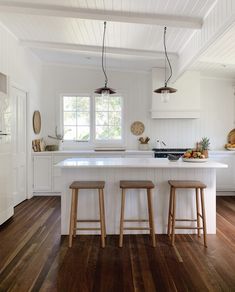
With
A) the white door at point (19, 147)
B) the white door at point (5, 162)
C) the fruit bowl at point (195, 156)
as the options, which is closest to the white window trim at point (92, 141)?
the white door at point (19, 147)

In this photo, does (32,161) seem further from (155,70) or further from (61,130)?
(155,70)

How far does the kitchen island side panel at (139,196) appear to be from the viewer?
320 centimetres

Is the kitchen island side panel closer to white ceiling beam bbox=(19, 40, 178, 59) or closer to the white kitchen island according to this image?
the white kitchen island

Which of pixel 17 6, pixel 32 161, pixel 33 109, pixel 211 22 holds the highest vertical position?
pixel 17 6

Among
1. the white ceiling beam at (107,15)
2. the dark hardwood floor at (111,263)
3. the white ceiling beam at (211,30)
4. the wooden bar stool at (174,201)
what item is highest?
the white ceiling beam at (107,15)

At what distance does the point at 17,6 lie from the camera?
303 centimetres

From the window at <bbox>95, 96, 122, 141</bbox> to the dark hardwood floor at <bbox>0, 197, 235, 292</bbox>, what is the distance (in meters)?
2.74

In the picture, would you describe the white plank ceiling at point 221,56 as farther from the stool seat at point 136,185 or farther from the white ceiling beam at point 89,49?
the stool seat at point 136,185

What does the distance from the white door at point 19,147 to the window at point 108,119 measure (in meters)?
1.66

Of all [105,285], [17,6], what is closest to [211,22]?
[17,6]

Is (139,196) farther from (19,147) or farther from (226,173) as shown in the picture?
(226,173)

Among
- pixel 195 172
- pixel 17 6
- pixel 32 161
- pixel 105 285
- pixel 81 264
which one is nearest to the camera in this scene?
pixel 105 285

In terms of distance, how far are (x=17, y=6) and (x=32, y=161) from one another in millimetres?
2874

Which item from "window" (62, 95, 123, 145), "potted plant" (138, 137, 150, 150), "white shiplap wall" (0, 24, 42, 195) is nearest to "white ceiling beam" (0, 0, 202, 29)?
"white shiplap wall" (0, 24, 42, 195)
